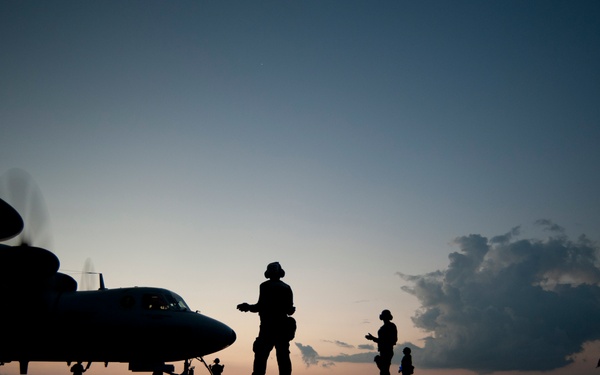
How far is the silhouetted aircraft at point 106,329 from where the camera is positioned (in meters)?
14.6

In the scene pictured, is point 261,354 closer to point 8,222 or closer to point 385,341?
point 8,222

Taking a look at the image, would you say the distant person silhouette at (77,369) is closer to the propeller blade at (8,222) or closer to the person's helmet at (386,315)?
the propeller blade at (8,222)

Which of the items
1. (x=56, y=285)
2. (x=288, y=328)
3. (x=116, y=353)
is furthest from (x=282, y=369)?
(x=56, y=285)

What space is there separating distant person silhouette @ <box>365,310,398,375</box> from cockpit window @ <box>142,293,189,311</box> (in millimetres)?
6545

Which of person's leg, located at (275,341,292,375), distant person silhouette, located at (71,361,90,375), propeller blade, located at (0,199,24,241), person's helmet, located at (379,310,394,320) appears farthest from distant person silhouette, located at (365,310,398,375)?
distant person silhouette, located at (71,361,90,375)

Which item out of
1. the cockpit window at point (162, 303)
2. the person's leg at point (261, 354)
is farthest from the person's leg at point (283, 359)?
the cockpit window at point (162, 303)

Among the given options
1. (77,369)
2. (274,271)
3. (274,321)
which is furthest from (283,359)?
(77,369)

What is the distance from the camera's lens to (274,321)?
8711 mm

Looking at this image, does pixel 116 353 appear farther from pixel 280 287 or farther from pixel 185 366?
pixel 280 287

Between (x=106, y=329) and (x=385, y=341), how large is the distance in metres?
9.16

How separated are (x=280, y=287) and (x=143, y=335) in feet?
27.3

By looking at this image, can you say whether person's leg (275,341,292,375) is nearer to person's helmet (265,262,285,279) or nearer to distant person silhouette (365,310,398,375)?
person's helmet (265,262,285,279)

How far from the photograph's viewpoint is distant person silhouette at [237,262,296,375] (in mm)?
8586

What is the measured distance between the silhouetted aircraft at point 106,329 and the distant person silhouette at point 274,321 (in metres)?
6.88
